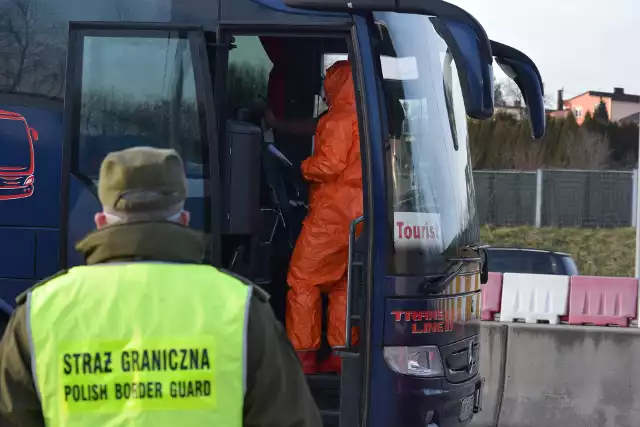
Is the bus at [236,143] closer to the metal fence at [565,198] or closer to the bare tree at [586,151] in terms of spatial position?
the metal fence at [565,198]

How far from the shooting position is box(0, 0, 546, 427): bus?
4.90 meters

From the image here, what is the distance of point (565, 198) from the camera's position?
29.7 m

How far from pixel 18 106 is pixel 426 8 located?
7.24 ft

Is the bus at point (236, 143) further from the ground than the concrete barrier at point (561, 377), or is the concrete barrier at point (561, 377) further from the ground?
the bus at point (236, 143)

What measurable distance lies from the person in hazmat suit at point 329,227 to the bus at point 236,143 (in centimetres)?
31

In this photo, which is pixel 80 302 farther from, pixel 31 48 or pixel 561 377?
pixel 561 377

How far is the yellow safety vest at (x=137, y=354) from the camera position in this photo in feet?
7.08

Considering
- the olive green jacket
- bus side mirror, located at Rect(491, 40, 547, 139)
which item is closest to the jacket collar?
the olive green jacket

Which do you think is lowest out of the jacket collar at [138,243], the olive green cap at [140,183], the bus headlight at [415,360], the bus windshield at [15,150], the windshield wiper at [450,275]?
the bus headlight at [415,360]

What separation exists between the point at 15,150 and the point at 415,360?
2345mm

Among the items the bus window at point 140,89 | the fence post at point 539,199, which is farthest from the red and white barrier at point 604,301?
the fence post at point 539,199

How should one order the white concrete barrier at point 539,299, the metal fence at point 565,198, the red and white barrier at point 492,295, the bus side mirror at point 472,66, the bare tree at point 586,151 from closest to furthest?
the bus side mirror at point 472,66
the white concrete barrier at point 539,299
the red and white barrier at point 492,295
the metal fence at point 565,198
the bare tree at point 586,151

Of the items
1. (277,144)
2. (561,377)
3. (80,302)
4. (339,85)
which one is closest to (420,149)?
(339,85)

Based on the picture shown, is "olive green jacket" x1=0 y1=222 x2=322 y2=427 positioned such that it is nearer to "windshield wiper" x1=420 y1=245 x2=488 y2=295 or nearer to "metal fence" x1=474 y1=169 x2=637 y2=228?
"windshield wiper" x1=420 y1=245 x2=488 y2=295
